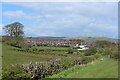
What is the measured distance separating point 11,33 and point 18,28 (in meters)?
2.28

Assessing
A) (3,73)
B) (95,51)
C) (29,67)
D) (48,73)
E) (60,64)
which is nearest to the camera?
(3,73)

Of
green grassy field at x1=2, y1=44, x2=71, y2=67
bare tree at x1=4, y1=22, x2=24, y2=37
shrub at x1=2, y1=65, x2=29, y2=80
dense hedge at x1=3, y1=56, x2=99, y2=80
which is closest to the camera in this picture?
shrub at x1=2, y1=65, x2=29, y2=80

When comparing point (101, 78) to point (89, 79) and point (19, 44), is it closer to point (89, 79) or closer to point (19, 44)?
point (89, 79)

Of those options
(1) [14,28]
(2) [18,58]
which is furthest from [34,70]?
(1) [14,28]

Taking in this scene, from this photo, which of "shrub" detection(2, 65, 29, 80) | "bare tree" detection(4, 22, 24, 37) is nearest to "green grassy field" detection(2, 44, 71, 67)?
"shrub" detection(2, 65, 29, 80)

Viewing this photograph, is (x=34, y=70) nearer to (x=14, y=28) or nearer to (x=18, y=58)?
(x=18, y=58)

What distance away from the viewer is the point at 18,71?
10680mm

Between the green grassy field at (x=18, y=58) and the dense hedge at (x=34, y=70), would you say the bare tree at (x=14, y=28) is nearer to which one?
the green grassy field at (x=18, y=58)

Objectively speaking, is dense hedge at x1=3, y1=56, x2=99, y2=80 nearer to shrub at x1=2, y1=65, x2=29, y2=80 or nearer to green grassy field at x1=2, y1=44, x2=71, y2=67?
shrub at x1=2, y1=65, x2=29, y2=80

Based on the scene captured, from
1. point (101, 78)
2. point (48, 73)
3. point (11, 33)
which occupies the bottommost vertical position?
point (48, 73)

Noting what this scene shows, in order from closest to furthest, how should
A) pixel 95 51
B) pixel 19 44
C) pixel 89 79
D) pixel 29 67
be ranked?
pixel 89 79
pixel 29 67
pixel 95 51
pixel 19 44

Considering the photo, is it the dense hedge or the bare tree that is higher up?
the bare tree

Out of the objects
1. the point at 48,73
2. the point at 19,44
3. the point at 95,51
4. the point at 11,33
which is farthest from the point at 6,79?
the point at 11,33

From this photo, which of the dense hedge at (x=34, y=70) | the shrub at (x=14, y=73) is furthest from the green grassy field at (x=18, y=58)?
the shrub at (x=14, y=73)
